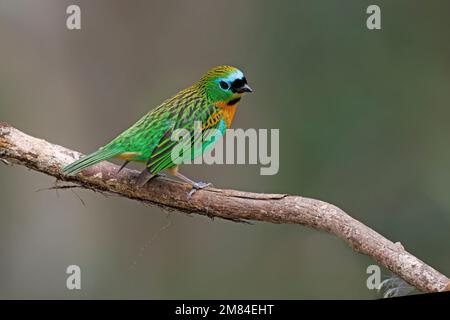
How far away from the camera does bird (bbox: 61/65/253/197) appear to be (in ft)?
15.0

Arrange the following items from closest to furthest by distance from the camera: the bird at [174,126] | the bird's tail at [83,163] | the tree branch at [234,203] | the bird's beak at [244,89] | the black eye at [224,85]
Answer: the tree branch at [234,203] < the bird's tail at [83,163] < the bird at [174,126] < the bird's beak at [244,89] < the black eye at [224,85]

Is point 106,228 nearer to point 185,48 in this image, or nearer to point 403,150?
point 185,48

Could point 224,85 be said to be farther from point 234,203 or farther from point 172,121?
point 234,203

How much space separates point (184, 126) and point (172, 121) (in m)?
0.08

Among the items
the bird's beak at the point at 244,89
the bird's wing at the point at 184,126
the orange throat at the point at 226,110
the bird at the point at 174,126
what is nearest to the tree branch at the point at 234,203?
the bird at the point at 174,126

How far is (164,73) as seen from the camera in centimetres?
772

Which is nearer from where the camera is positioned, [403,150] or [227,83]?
[227,83]

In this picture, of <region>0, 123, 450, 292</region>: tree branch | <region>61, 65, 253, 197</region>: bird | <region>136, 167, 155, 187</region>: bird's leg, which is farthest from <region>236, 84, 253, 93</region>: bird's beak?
<region>136, 167, 155, 187</region>: bird's leg

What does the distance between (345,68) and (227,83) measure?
2922mm

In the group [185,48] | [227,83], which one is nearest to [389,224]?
[185,48]

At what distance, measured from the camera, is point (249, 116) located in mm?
7770

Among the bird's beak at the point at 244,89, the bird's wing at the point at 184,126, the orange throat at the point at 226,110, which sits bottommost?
the bird's wing at the point at 184,126

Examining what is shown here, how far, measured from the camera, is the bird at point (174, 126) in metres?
4.56

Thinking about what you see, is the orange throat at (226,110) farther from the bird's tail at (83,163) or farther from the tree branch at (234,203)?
the bird's tail at (83,163)
